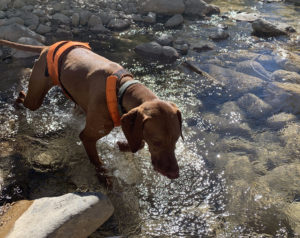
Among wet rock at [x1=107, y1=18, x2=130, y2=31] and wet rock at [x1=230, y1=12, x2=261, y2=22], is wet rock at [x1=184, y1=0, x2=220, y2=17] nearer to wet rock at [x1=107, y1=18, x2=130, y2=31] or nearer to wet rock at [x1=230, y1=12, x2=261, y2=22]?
wet rock at [x1=230, y1=12, x2=261, y2=22]

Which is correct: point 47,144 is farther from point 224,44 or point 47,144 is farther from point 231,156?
point 224,44

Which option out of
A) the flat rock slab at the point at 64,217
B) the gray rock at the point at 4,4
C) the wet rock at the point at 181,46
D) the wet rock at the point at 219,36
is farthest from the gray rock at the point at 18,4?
the flat rock slab at the point at 64,217

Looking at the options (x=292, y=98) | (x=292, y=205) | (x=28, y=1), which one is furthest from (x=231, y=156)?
(x=28, y=1)

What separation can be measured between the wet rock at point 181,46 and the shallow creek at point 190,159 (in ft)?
3.23

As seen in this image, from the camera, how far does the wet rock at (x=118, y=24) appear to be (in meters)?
9.28

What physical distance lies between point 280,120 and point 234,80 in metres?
1.62

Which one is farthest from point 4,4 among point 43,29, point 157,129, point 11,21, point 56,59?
point 157,129

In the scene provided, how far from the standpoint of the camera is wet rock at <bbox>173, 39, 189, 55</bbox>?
8034 millimetres

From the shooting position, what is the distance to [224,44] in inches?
344

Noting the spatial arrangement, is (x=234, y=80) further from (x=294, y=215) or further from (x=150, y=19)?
(x=150, y=19)

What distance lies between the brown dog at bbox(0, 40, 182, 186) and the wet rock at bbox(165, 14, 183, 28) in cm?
586

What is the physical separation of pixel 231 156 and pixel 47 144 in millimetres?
2844

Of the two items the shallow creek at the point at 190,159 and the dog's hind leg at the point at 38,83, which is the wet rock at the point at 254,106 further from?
the dog's hind leg at the point at 38,83

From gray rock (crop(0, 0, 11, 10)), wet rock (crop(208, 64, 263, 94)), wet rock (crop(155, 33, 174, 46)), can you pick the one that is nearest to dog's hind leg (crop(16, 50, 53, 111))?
wet rock (crop(208, 64, 263, 94))
